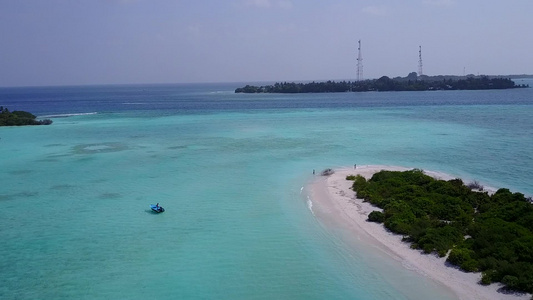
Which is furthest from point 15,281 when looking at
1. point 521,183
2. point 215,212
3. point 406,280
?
point 521,183

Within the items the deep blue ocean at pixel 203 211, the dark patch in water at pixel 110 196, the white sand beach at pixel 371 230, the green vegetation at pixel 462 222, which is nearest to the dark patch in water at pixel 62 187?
the deep blue ocean at pixel 203 211

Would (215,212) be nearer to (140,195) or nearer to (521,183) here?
(140,195)

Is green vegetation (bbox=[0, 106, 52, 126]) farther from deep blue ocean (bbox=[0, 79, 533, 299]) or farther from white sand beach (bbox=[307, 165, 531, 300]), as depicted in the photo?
white sand beach (bbox=[307, 165, 531, 300])

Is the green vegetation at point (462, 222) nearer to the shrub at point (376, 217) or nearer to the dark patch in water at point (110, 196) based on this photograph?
the shrub at point (376, 217)

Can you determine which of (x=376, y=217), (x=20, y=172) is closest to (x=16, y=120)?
(x=20, y=172)

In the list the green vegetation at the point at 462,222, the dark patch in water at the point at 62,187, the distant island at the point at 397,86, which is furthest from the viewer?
the distant island at the point at 397,86
